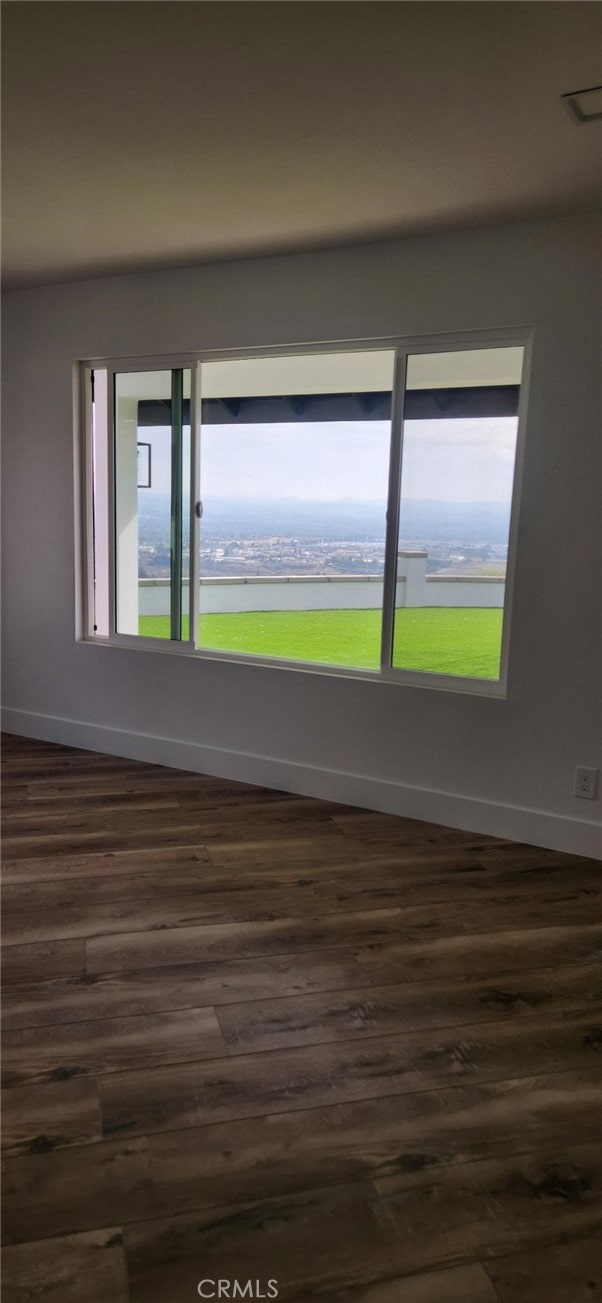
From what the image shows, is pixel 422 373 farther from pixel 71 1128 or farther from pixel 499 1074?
pixel 71 1128

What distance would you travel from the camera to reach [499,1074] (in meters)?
2.20

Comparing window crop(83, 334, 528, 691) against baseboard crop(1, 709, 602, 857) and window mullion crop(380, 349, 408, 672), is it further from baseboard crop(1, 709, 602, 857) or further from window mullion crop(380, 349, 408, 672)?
baseboard crop(1, 709, 602, 857)

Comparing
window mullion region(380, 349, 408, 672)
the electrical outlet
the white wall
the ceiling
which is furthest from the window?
the ceiling

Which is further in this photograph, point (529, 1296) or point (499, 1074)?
point (499, 1074)

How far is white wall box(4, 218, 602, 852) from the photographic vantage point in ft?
11.3

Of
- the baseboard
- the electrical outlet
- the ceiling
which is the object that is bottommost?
the baseboard

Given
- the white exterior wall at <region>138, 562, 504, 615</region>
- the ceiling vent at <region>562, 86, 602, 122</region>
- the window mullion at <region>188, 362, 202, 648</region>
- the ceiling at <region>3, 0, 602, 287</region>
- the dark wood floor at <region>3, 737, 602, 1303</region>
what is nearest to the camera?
the dark wood floor at <region>3, 737, 602, 1303</region>

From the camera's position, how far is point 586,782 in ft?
11.6

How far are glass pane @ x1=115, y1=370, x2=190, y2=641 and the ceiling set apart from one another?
3.33ft

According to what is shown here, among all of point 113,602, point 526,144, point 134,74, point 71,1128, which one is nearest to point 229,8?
point 134,74

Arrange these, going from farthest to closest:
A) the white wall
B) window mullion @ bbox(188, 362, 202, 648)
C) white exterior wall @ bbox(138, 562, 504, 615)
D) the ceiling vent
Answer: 1. window mullion @ bbox(188, 362, 202, 648)
2. white exterior wall @ bbox(138, 562, 504, 615)
3. the white wall
4. the ceiling vent

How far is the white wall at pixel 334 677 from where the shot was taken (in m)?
3.45

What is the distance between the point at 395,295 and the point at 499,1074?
3.08m

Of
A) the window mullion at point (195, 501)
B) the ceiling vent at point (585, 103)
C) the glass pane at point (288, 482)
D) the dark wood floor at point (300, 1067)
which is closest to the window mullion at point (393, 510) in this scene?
the glass pane at point (288, 482)
